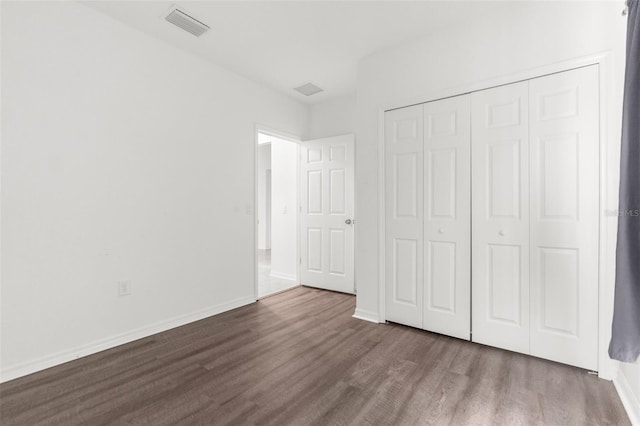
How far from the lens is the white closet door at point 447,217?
8.10 ft

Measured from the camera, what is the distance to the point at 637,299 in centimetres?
153

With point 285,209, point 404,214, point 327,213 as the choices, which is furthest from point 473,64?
point 285,209

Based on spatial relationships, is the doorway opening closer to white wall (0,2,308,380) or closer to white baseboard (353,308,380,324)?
white wall (0,2,308,380)

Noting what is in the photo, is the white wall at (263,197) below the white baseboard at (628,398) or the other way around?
the other way around

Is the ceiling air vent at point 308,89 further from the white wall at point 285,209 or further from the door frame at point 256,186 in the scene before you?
the white wall at point 285,209

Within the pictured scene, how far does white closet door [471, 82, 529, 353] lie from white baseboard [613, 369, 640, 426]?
491 millimetres

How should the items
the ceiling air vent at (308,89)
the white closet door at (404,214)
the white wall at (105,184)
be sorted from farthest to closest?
the ceiling air vent at (308,89) → the white closet door at (404,214) → the white wall at (105,184)

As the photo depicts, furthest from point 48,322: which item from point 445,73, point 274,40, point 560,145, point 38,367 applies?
point 560,145

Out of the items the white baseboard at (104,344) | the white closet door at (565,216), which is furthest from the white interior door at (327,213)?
the white closet door at (565,216)

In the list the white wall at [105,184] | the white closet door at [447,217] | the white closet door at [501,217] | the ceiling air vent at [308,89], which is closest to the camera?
the white wall at [105,184]

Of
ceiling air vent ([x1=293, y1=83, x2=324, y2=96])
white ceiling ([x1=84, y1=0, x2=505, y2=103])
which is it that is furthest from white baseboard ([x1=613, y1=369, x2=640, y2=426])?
ceiling air vent ([x1=293, y1=83, x2=324, y2=96])

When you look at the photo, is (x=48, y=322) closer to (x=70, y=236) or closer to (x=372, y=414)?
(x=70, y=236)

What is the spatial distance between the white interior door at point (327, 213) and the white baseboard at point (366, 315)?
842 mm

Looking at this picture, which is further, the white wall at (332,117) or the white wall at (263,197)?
the white wall at (263,197)
